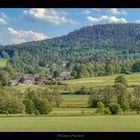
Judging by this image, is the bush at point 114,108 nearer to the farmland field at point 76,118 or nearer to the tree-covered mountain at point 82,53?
the farmland field at point 76,118

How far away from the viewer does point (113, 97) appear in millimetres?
5863

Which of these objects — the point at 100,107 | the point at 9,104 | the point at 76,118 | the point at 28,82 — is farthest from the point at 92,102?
the point at 9,104

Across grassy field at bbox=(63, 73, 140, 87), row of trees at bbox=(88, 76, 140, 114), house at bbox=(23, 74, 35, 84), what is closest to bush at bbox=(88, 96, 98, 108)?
row of trees at bbox=(88, 76, 140, 114)

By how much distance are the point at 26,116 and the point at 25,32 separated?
26.4 inches

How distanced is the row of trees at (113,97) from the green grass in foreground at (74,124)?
89mm

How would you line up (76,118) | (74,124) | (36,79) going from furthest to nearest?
(36,79) < (76,118) < (74,124)

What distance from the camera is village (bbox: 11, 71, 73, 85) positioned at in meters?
5.87

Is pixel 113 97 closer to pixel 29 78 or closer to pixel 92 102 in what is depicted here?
pixel 92 102

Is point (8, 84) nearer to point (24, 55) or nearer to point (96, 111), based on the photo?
point (24, 55)

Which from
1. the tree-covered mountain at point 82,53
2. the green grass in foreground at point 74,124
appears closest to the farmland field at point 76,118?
the green grass in foreground at point 74,124

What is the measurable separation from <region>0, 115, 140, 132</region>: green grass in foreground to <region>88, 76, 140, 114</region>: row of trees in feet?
0.29

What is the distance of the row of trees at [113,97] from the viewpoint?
19.1 ft

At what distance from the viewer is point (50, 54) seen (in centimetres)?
602

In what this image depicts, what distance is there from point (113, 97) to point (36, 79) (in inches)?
24.9
